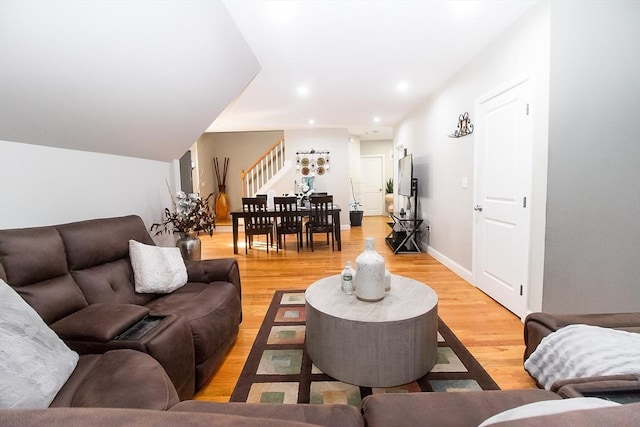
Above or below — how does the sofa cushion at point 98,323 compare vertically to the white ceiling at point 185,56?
below

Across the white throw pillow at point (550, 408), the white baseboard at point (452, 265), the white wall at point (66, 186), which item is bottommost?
the white baseboard at point (452, 265)

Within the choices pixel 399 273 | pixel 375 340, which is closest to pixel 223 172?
pixel 399 273

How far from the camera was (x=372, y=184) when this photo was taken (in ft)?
33.3

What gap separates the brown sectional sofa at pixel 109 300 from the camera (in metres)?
1.44

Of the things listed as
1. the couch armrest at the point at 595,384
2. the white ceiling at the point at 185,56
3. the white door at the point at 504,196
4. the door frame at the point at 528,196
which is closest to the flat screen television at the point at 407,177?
the white ceiling at the point at 185,56

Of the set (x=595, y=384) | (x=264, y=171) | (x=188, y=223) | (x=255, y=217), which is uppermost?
(x=264, y=171)

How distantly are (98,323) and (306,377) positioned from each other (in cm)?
113

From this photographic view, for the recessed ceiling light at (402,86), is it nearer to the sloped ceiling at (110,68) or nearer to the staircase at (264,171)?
the sloped ceiling at (110,68)

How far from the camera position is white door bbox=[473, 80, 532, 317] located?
8.40ft

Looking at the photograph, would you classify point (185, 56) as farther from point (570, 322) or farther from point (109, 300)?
point (570, 322)

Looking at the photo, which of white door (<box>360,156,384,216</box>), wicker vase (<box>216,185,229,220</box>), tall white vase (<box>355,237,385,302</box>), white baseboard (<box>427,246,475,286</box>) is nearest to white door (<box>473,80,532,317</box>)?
white baseboard (<box>427,246,475,286</box>)

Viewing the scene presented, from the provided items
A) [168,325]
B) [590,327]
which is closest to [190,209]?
[168,325]

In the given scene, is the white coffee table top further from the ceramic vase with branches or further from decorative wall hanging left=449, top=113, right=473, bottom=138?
the ceramic vase with branches

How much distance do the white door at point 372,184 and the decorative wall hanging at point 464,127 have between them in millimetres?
6296
